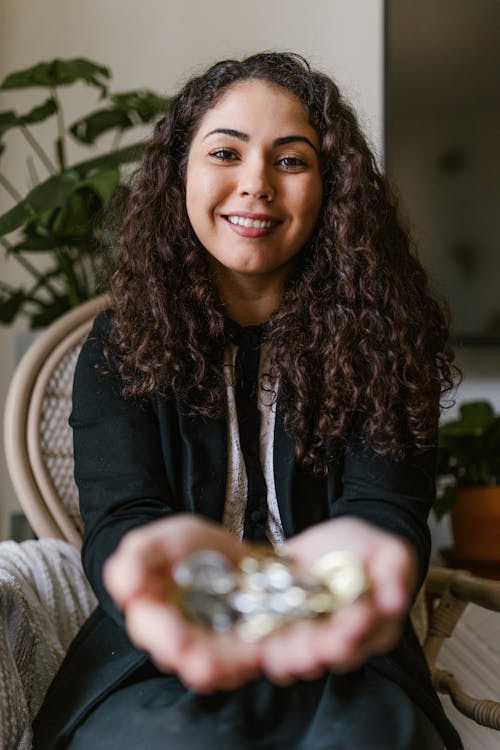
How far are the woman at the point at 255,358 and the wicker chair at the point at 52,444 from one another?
0.31 metres

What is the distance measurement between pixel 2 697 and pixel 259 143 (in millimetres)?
599

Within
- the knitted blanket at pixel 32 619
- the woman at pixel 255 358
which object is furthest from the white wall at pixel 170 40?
the woman at pixel 255 358

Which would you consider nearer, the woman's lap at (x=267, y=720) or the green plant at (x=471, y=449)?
the woman's lap at (x=267, y=720)

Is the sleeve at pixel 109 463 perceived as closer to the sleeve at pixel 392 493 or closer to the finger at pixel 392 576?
the sleeve at pixel 392 493

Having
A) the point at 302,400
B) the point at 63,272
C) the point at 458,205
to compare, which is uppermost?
the point at 458,205

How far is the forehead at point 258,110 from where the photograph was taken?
1071 mm

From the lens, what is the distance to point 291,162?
1.08 meters

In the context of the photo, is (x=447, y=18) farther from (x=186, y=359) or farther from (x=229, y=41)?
(x=186, y=359)

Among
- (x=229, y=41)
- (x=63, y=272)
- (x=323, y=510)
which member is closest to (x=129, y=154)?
(x=63, y=272)

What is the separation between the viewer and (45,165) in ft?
7.04

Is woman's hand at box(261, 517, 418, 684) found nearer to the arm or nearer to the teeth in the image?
the arm

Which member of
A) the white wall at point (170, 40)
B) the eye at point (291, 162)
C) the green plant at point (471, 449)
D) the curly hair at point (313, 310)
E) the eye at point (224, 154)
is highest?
the white wall at point (170, 40)

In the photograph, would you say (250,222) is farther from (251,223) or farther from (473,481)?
(473,481)

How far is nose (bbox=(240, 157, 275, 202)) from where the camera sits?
1.04 m
